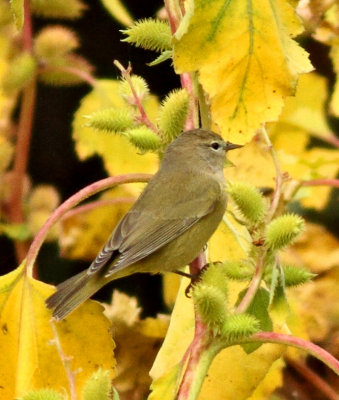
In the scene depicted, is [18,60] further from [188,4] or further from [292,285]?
[292,285]

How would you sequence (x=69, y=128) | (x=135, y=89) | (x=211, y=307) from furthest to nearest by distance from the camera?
(x=69, y=128) < (x=135, y=89) < (x=211, y=307)

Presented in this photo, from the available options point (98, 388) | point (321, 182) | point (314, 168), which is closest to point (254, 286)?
point (98, 388)

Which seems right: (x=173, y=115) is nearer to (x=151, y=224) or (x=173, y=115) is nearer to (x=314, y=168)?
(x=151, y=224)

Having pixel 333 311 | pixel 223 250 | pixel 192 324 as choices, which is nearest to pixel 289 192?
pixel 223 250

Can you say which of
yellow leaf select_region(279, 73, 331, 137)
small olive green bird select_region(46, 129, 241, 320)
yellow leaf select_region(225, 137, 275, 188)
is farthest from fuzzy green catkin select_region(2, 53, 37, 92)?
yellow leaf select_region(279, 73, 331, 137)

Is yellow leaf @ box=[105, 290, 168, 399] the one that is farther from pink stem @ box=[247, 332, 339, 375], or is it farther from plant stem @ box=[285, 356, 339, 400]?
pink stem @ box=[247, 332, 339, 375]

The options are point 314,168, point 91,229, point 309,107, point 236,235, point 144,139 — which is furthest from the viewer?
point 91,229

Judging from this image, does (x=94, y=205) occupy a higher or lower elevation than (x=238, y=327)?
lower
